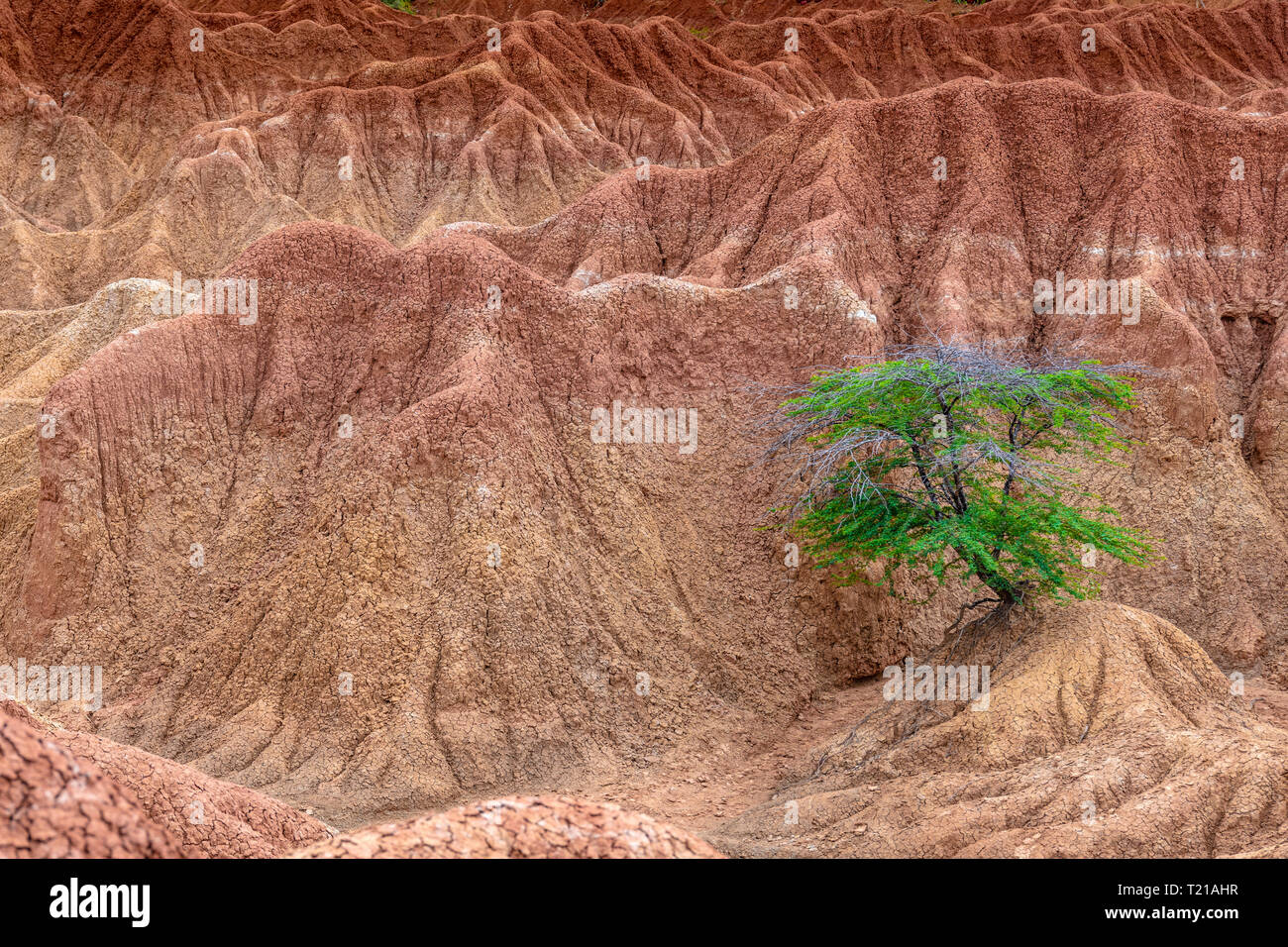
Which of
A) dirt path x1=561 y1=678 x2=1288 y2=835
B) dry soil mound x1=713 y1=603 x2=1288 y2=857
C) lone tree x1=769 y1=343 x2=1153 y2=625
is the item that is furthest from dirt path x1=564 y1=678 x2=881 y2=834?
lone tree x1=769 y1=343 x2=1153 y2=625

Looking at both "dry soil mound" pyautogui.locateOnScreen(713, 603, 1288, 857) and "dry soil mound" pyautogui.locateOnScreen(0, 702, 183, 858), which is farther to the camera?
"dry soil mound" pyautogui.locateOnScreen(713, 603, 1288, 857)

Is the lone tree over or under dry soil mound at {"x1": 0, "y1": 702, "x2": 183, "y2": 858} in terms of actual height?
over

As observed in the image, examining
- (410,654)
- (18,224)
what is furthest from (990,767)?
(18,224)

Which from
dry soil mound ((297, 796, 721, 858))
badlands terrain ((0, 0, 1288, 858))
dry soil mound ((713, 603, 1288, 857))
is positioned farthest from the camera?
badlands terrain ((0, 0, 1288, 858))

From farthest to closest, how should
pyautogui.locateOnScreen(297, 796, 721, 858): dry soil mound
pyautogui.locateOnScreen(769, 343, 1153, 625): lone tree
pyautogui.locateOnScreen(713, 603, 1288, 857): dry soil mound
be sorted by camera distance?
pyautogui.locateOnScreen(769, 343, 1153, 625): lone tree < pyautogui.locateOnScreen(713, 603, 1288, 857): dry soil mound < pyautogui.locateOnScreen(297, 796, 721, 858): dry soil mound

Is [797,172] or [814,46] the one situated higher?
[814,46]

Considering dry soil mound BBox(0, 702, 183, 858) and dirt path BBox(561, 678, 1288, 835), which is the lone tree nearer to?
dirt path BBox(561, 678, 1288, 835)

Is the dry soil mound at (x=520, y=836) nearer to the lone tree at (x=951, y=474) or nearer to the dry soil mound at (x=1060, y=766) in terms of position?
the dry soil mound at (x=1060, y=766)

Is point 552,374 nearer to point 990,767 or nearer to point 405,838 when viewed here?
point 990,767

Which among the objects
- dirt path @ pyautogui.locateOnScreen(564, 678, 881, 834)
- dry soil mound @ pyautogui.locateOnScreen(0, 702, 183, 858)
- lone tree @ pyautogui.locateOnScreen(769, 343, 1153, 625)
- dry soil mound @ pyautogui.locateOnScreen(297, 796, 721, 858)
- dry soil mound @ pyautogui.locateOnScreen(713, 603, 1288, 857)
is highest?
lone tree @ pyautogui.locateOnScreen(769, 343, 1153, 625)
